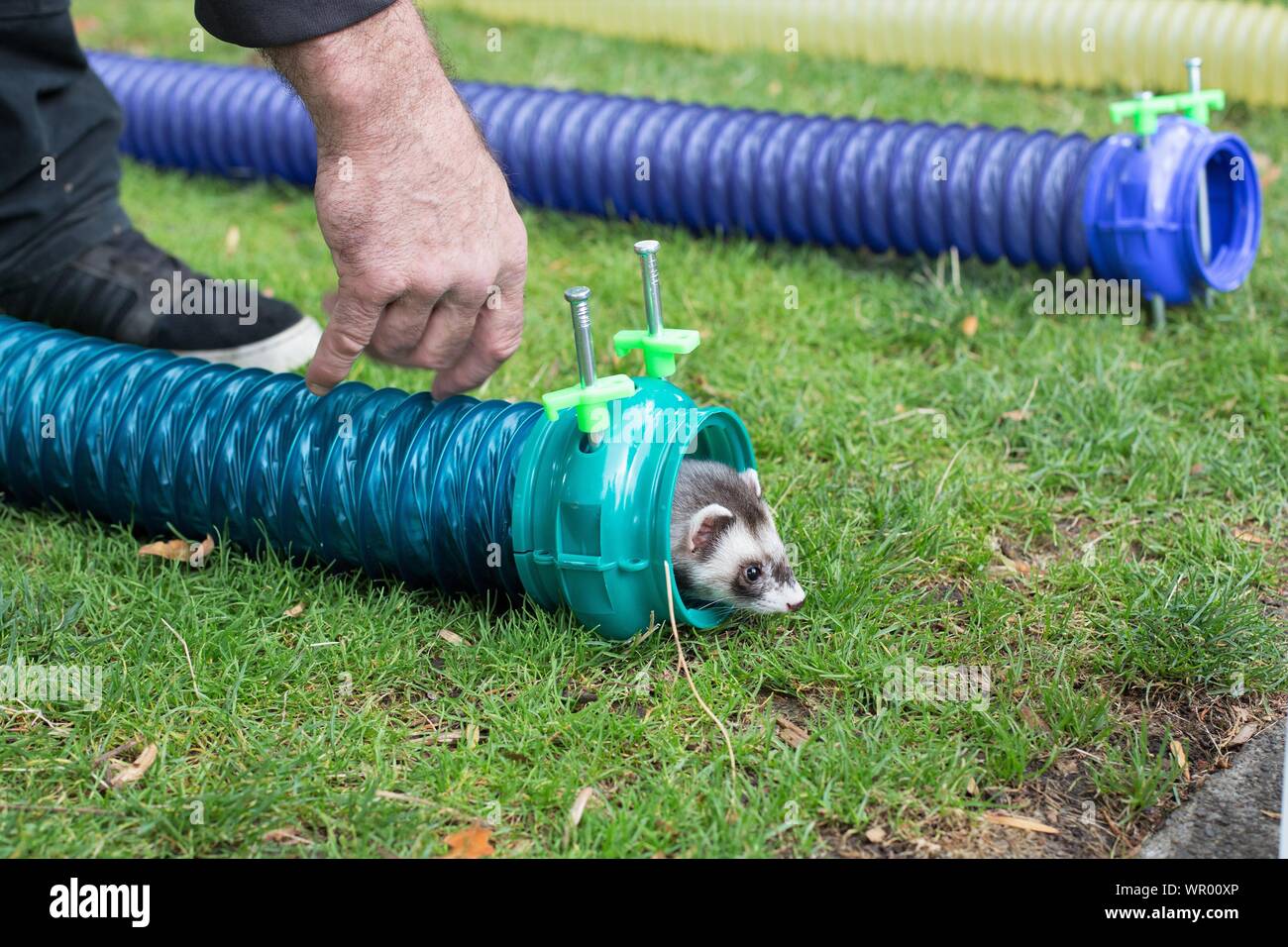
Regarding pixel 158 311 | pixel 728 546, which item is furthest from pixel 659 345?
pixel 158 311

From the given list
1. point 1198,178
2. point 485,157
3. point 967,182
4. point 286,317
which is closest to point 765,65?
point 967,182

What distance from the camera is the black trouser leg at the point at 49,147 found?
358 cm

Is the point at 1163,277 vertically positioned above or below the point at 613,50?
below

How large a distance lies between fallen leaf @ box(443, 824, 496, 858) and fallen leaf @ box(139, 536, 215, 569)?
1076 millimetres

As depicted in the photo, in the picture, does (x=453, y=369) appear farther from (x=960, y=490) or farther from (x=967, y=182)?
(x=967, y=182)

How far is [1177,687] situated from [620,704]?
110 centimetres

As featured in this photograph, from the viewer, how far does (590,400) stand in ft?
→ 8.20

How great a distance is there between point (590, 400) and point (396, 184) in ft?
1.72

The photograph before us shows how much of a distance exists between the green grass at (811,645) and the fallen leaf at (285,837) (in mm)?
11

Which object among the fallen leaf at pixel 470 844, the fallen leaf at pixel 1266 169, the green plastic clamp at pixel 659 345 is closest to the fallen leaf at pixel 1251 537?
the green plastic clamp at pixel 659 345

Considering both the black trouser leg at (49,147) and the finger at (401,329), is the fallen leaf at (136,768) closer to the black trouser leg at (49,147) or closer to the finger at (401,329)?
the finger at (401,329)

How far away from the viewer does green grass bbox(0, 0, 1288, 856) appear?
7.63ft

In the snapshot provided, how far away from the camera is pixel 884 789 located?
2.37 meters
